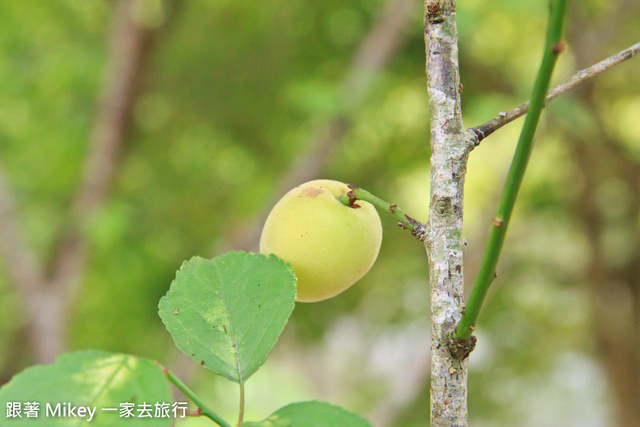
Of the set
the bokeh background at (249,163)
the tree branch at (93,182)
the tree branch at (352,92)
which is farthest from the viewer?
the bokeh background at (249,163)

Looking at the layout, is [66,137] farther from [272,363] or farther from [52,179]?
[272,363]

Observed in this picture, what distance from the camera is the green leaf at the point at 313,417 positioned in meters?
0.35

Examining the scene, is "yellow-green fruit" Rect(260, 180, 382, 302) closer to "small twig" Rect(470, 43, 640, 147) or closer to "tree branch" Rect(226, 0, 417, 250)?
"small twig" Rect(470, 43, 640, 147)

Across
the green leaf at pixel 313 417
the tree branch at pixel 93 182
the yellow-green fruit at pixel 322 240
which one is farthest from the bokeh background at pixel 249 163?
the green leaf at pixel 313 417

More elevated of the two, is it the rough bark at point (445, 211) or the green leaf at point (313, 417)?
the rough bark at point (445, 211)

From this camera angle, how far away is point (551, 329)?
3.89 m

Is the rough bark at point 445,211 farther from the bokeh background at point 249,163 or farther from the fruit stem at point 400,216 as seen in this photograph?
the bokeh background at point 249,163

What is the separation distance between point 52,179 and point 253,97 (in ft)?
3.61

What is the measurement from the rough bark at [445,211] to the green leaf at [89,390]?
158 millimetres

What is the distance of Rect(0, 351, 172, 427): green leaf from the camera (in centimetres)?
30

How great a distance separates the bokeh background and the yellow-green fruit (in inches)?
65.7

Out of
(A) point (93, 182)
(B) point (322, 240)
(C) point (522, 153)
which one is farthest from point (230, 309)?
(A) point (93, 182)

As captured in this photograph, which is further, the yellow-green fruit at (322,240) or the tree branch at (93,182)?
the tree branch at (93,182)

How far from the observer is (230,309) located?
1.31 feet
